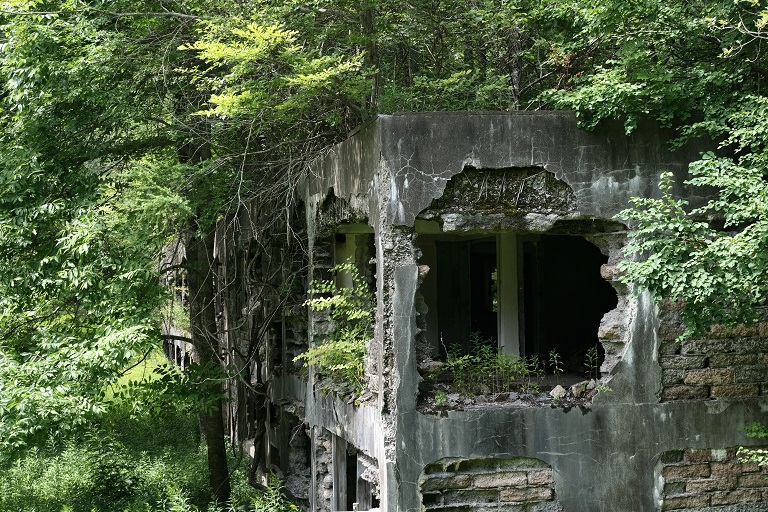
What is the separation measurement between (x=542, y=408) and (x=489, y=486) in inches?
34.8

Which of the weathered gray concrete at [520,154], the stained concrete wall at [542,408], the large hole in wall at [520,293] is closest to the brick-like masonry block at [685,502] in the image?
the stained concrete wall at [542,408]

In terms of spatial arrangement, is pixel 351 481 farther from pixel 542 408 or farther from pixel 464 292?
pixel 542 408

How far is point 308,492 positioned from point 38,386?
476 centimetres

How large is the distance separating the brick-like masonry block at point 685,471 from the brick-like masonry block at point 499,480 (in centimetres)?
139

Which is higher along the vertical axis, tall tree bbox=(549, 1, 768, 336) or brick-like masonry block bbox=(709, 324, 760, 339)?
tall tree bbox=(549, 1, 768, 336)

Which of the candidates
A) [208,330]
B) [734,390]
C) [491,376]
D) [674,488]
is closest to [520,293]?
[491,376]

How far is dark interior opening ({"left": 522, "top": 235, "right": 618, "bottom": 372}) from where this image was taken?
Answer: 42.1ft

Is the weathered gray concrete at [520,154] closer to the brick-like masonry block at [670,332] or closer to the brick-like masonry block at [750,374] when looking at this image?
the brick-like masonry block at [670,332]

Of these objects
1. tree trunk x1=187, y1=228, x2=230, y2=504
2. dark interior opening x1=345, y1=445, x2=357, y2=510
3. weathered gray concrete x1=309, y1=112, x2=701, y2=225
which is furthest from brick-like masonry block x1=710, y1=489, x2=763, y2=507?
tree trunk x1=187, y1=228, x2=230, y2=504

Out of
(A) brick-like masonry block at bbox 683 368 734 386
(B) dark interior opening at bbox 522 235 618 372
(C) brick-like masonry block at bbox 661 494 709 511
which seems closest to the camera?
(C) brick-like masonry block at bbox 661 494 709 511

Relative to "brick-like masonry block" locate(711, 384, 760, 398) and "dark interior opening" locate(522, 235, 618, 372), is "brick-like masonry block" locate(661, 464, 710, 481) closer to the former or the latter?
"brick-like masonry block" locate(711, 384, 760, 398)

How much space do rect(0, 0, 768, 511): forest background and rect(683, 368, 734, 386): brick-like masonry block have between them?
2.11ft

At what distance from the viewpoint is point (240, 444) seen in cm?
1652

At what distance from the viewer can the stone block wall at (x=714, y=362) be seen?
847 centimetres
